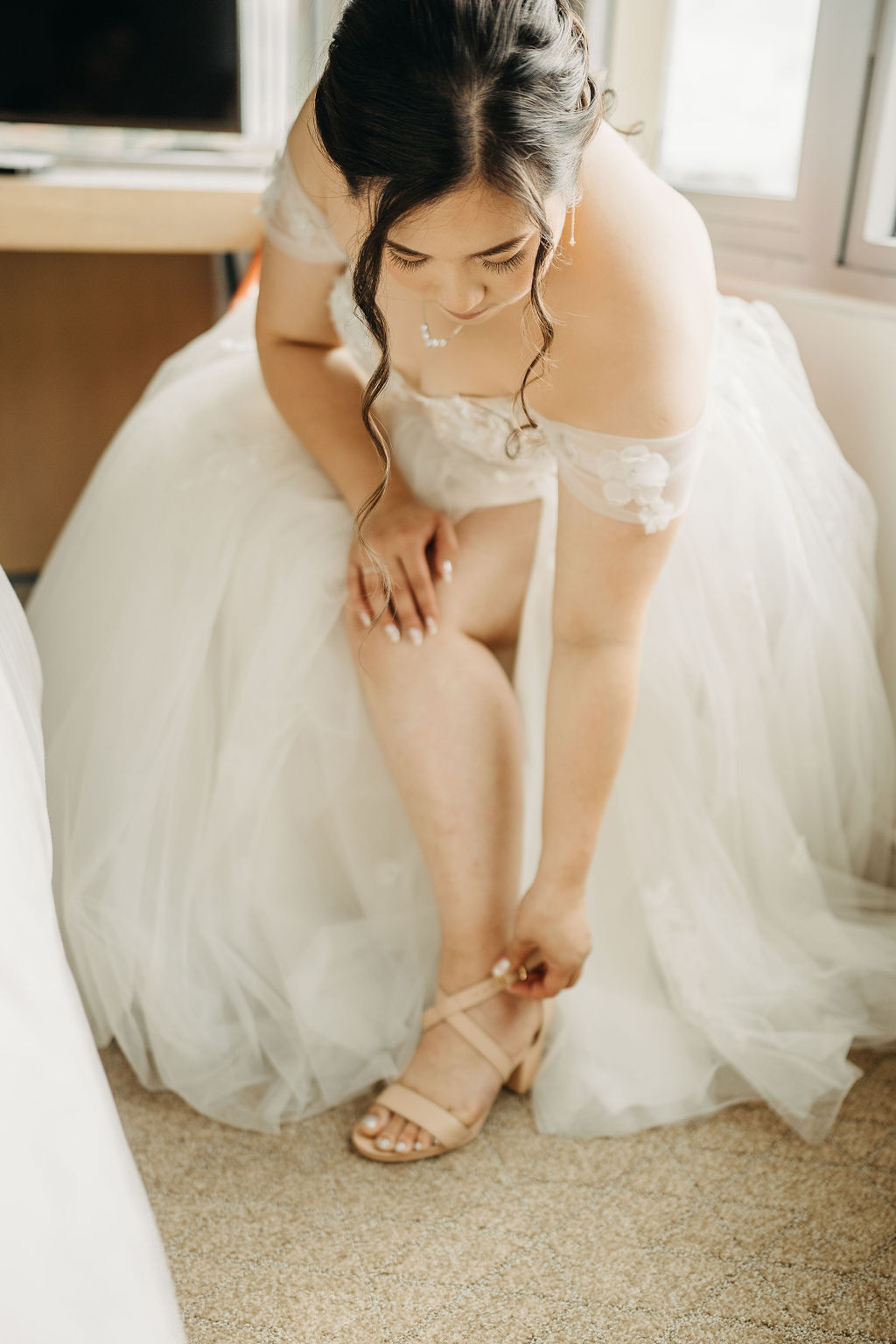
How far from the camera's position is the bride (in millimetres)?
876

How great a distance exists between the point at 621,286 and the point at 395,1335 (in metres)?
0.76

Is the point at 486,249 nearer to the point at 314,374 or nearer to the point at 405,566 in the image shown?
the point at 405,566

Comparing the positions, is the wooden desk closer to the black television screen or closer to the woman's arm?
the black television screen

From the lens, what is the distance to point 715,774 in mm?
1055

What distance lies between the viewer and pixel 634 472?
81cm

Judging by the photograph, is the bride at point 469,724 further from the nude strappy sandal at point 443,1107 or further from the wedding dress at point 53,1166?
the wedding dress at point 53,1166

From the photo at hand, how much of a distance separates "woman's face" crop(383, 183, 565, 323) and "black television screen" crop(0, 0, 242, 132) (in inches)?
56.3

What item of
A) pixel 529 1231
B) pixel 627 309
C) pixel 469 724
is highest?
pixel 627 309

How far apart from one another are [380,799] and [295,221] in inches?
21.3

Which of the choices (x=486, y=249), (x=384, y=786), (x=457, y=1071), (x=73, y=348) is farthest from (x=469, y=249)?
(x=73, y=348)

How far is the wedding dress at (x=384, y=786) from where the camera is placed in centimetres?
96

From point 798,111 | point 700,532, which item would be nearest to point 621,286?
point 700,532

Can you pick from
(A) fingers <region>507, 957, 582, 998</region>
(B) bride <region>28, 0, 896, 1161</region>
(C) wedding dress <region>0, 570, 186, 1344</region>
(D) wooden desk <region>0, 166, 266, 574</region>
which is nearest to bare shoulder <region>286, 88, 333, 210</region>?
(B) bride <region>28, 0, 896, 1161</region>

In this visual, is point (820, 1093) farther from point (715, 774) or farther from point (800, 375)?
point (800, 375)
